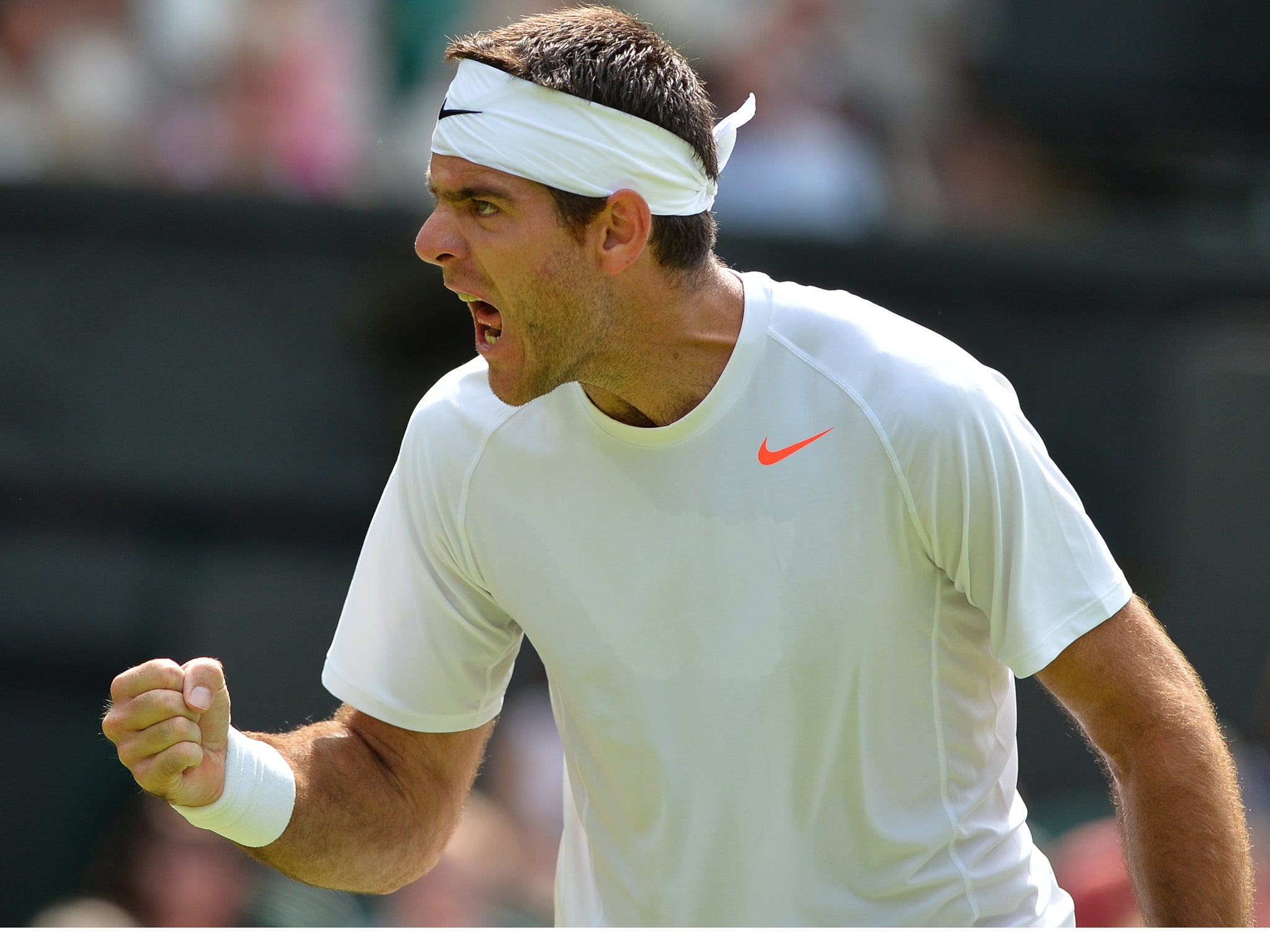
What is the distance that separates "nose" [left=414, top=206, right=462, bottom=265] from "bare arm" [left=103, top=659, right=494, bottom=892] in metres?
0.69

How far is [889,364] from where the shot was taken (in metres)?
2.59

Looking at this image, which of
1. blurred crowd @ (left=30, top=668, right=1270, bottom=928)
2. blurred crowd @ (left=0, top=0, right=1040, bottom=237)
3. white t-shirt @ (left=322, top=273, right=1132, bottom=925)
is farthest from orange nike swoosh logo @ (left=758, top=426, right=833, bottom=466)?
blurred crowd @ (left=0, top=0, right=1040, bottom=237)

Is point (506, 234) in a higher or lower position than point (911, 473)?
higher

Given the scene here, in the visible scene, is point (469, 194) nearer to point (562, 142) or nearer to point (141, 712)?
point (562, 142)

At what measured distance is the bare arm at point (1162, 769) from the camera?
236 cm

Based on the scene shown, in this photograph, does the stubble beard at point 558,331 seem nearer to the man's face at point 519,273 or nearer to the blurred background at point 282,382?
the man's face at point 519,273

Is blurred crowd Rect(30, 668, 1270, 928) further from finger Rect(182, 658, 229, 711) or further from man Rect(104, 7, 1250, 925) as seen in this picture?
finger Rect(182, 658, 229, 711)

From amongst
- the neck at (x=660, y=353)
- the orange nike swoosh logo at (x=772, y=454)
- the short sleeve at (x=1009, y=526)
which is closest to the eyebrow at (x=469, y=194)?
the neck at (x=660, y=353)

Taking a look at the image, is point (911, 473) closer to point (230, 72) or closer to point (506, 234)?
point (506, 234)

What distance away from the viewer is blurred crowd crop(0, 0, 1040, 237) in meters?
6.03
